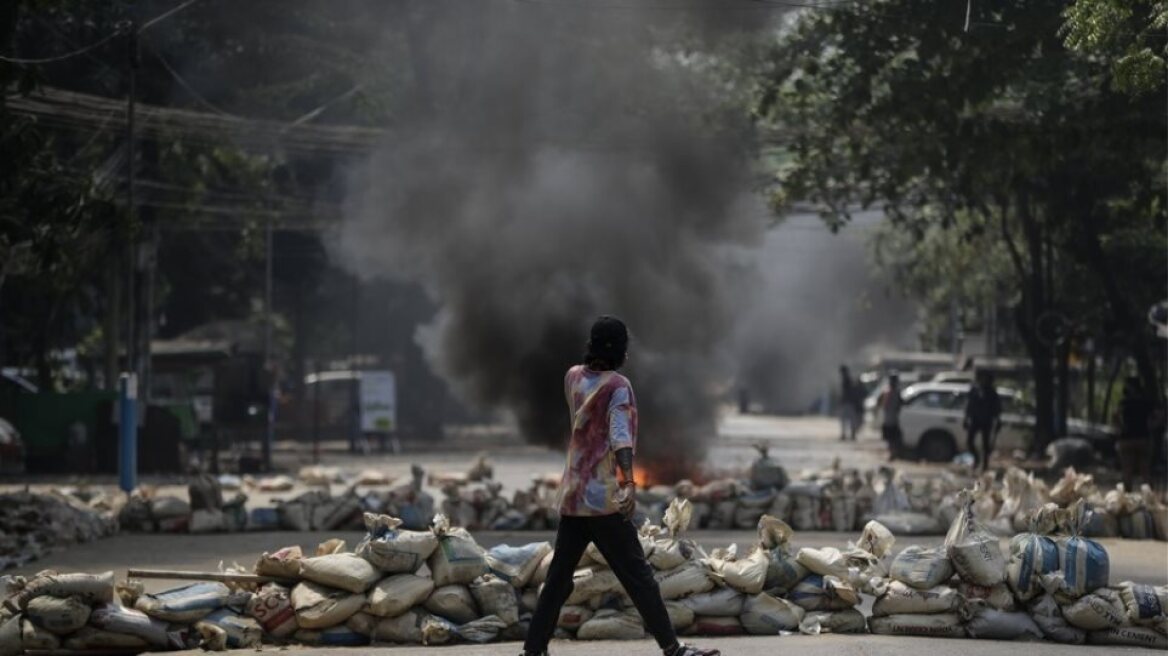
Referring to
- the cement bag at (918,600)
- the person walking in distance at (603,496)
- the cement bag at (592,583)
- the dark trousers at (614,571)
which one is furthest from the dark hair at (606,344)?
the cement bag at (918,600)

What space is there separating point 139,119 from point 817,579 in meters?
14.9

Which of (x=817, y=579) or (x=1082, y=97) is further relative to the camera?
(x=1082, y=97)

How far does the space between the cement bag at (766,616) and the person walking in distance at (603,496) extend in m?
1.27

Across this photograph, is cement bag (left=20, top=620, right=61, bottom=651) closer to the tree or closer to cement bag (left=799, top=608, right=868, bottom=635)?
cement bag (left=799, top=608, right=868, bottom=635)

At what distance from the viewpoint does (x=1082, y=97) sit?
16.4 metres

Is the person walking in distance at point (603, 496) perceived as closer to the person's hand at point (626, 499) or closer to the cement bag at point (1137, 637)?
the person's hand at point (626, 499)

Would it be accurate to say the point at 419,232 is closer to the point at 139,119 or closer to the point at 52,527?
the point at 139,119

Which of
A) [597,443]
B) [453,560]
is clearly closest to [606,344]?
[597,443]

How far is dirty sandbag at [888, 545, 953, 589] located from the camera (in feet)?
26.2

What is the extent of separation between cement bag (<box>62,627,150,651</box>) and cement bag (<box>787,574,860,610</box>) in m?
3.00

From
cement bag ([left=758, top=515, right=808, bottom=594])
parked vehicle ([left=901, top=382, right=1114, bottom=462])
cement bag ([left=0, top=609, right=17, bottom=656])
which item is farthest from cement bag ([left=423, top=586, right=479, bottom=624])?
parked vehicle ([left=901, top=382, right=1114, bottom=462])

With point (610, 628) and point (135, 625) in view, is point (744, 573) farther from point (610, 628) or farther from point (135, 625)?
Answer: point (135, 625)

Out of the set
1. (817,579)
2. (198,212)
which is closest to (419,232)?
(198,212)

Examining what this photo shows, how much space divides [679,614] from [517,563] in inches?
30.9
